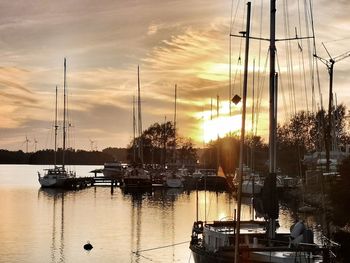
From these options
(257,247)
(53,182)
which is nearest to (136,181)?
(53,182)

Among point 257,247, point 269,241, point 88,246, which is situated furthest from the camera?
point 88,246

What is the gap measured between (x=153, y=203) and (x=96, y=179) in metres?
56.3

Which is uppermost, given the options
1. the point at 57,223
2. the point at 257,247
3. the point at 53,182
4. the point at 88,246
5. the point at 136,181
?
→ the point at 136,181

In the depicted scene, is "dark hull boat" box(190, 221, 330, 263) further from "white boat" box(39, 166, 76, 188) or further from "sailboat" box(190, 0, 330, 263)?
"white boat" box(39, 166, 76, 188)

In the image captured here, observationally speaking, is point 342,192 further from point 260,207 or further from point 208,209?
point 208,209

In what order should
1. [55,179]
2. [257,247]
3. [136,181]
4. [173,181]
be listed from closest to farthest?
[257,247], [136,181], [173,181], [55,179]

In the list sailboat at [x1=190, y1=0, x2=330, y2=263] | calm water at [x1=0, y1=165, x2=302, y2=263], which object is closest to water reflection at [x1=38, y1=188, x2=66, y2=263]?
calm water at [x1=0, y1=165, x2=302, y2=263]

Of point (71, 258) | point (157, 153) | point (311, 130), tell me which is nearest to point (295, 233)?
point (71, 258)

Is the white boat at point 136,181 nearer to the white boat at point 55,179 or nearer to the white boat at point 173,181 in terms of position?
the white boat at point 173,181

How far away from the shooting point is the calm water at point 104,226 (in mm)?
47156

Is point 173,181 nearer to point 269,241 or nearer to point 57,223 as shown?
point 57,223

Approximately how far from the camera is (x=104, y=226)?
66625 millimetres

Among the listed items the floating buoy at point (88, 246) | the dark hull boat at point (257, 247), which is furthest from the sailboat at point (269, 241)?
the floating buoy at point (88, 246)

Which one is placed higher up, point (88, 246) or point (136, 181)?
point (136, 181)
